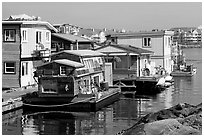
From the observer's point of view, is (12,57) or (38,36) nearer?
(12,57)

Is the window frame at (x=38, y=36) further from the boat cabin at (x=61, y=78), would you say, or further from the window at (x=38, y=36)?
the boat cabin at (x=61, y=78)

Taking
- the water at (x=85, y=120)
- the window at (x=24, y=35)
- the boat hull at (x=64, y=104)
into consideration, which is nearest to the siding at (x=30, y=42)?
the window at (x=24, y=35)

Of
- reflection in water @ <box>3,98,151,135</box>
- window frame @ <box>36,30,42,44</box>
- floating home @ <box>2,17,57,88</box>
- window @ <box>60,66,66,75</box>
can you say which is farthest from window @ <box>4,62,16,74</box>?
reflection in water @ <box>3,98,151,135</box>

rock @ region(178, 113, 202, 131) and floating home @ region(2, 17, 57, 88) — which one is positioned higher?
floating home @ region(2, 17, 57, 88)

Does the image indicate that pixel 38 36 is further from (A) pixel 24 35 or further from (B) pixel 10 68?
(B) pixel 10 68

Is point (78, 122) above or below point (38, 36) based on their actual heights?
below

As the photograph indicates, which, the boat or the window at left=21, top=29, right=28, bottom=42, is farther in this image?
the boat

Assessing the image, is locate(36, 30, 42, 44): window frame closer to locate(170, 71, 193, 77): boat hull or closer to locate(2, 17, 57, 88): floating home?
locate(2, 17, 57, 88): floating home

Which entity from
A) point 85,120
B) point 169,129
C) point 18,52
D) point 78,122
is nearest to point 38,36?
point 18,52

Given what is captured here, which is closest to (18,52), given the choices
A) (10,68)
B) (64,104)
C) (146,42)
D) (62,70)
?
(10,68)

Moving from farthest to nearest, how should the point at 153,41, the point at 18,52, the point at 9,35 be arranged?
the point at 153,41 < the point at 18,52 < the point at 9,35

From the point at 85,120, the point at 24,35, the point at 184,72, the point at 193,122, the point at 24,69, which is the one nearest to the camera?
the point at 193,122

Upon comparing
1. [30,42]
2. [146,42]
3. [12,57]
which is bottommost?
[12,57]

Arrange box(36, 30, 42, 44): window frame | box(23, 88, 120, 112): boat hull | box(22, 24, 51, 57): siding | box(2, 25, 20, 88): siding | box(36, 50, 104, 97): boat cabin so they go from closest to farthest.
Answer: box(23, 88, 120, 112): boat hull → box(36, 50, 104, 97): boat cabin → box(2, 25, 20, 88): siding → box(22, 24, 51, 57): siding → box(36, 30, 42, 44): window frame
